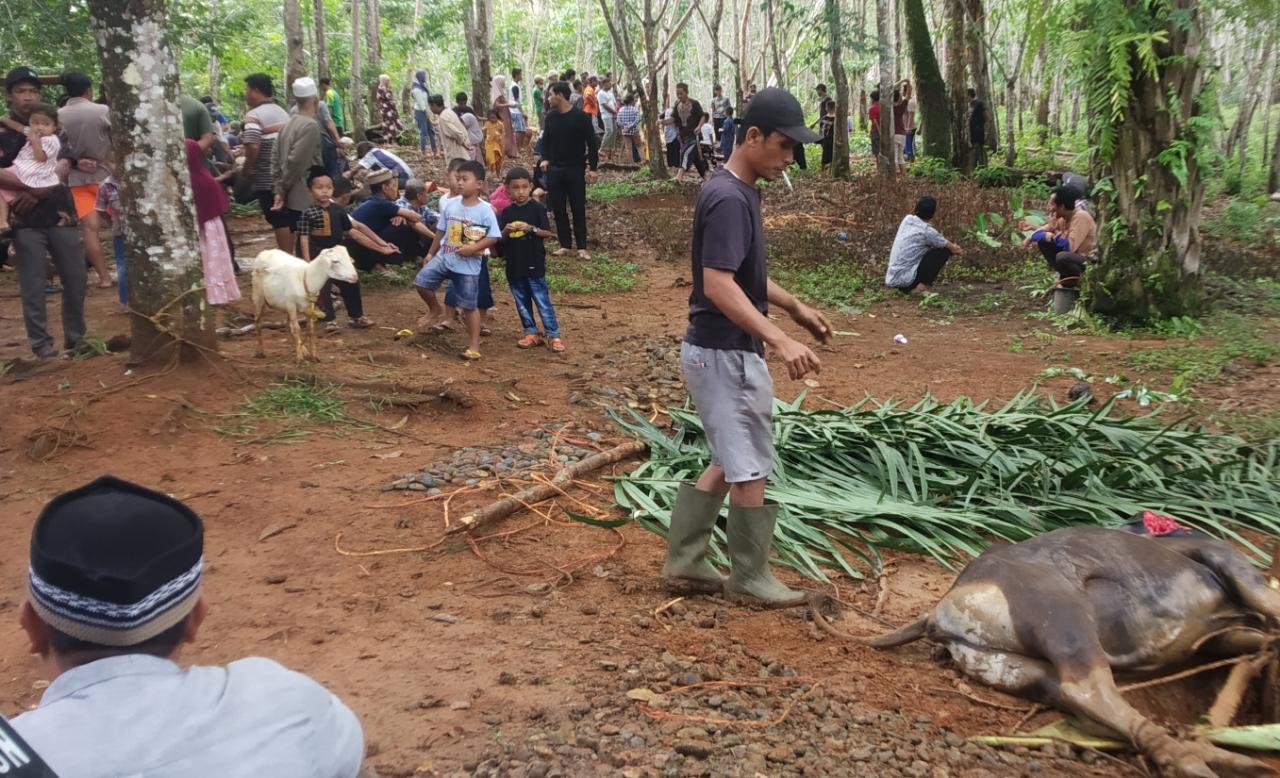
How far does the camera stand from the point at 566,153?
35.0ft

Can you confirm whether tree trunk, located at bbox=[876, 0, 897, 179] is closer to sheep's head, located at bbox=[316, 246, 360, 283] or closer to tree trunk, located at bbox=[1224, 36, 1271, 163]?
tree trunk, located at bbox=[1224, 36, 1271, 163]

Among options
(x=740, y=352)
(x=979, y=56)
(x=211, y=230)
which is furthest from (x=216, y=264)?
(x=979, y=56)

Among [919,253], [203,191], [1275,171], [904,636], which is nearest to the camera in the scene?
[904,636]

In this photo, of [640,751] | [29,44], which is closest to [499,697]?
[640,751]

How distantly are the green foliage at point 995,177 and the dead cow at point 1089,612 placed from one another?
13.2 m

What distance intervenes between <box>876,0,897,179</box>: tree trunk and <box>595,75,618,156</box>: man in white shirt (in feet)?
28.4

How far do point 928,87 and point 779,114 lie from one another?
14197mm

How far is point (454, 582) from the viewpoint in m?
3.88

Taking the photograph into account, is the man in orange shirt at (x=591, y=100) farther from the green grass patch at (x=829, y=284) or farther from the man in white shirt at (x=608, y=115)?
the green grass patch at (x=829, y=284)

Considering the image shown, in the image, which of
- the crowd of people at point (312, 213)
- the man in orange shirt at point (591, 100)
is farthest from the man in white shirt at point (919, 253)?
the man in orange shirt at point (591, 100)

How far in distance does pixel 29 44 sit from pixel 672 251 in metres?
7.73

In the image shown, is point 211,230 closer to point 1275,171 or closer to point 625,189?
point 625,189

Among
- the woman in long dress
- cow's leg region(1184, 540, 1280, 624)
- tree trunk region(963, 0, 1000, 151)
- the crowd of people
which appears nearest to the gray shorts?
cow's leg region(1184, 540, 1280, 624)

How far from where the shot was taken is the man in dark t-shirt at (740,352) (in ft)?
10.7
